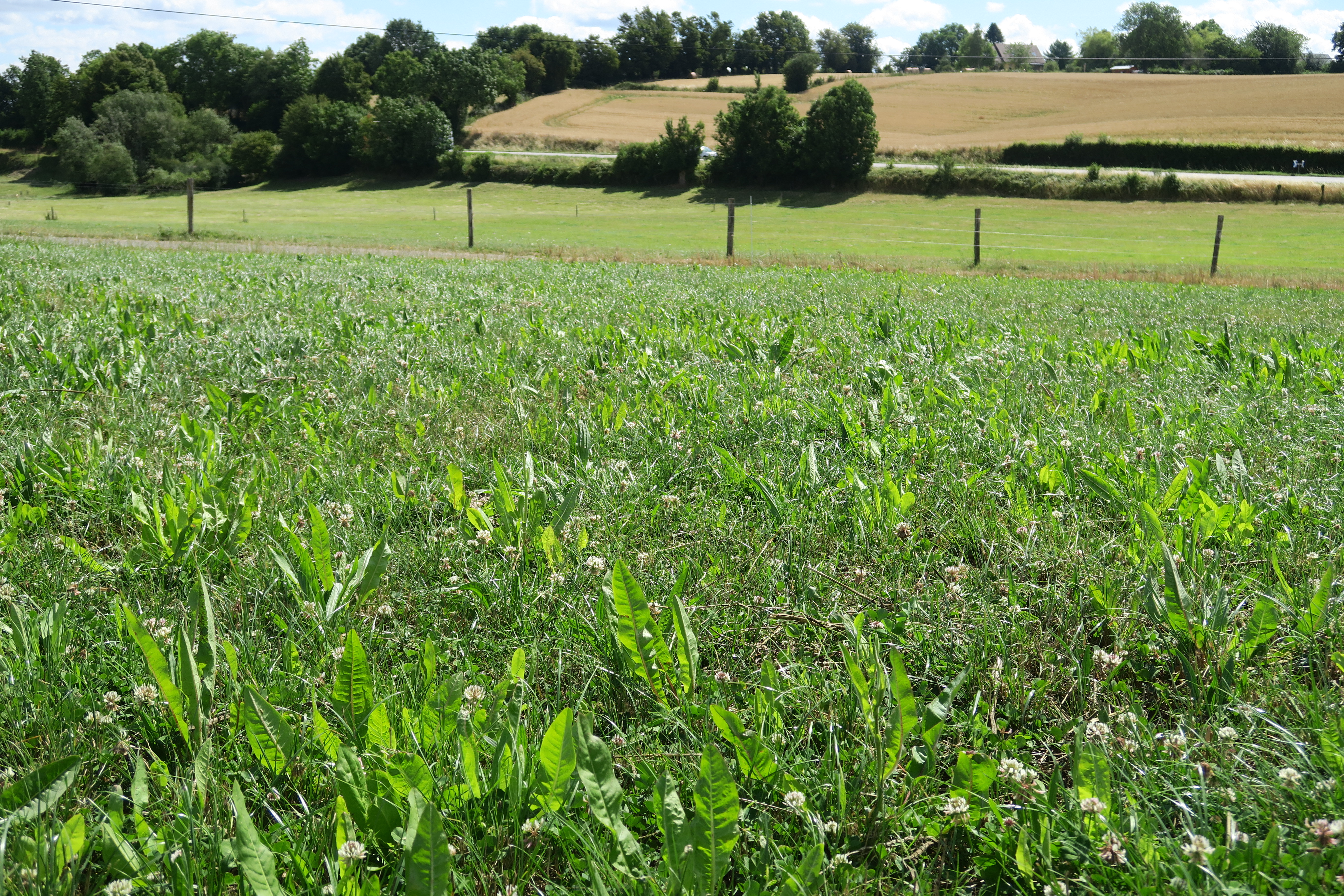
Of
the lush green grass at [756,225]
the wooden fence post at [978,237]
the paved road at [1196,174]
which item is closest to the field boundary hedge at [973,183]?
the paved road at [1196,174]

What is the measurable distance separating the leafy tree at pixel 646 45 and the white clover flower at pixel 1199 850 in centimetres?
15666

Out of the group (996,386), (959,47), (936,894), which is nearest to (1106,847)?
(936,894)

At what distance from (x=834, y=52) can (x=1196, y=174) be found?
114073mm

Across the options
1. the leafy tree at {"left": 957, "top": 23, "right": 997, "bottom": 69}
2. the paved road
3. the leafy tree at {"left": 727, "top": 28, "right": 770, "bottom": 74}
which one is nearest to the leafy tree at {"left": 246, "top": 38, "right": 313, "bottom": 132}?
the paved road

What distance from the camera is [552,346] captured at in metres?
5.70

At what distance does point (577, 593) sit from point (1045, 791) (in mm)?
1170

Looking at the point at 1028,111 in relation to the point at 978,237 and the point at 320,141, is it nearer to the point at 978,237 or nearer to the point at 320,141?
the point at 978,237

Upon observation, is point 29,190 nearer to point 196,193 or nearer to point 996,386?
point 196,193

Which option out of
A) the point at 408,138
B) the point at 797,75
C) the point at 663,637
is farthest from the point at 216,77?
the point at 663,637

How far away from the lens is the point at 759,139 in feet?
215

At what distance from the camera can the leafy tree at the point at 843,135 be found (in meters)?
62.8

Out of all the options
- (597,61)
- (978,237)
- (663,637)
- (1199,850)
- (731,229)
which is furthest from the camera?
(597,61)

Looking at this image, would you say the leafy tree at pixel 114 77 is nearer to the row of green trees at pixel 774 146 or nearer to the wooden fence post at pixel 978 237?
the row of green trees at pixel 774 146

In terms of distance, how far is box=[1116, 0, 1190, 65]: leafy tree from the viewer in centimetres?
13800
